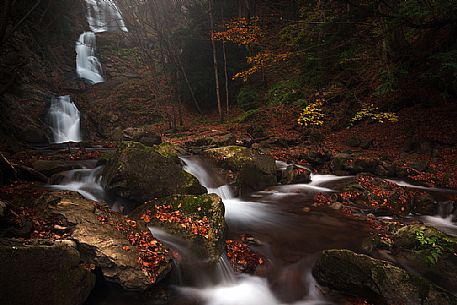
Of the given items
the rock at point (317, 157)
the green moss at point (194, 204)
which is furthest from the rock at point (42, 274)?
the rock at point (317, 157)

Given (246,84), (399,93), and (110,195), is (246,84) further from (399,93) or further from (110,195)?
(110,195)

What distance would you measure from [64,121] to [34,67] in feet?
20.6

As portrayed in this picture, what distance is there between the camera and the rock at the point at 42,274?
3.17 m

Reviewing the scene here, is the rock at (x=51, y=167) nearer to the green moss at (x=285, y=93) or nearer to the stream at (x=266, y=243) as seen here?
the stream at (x=266, y=243)

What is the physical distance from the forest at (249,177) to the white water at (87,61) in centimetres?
491

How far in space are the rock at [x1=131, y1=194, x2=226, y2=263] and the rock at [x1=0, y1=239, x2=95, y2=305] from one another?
2.00 m

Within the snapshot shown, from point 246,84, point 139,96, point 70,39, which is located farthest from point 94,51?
point 246,84

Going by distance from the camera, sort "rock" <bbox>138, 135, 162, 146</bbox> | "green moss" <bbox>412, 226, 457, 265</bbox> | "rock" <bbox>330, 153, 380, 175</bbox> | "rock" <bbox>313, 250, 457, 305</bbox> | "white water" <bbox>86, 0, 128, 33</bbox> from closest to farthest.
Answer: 1. "rock" <bbox>313, 250, 457, 305</bbox>
2. "green moss" <bbox>412, 226, 457, 265</bbox>
3. "rock" <bbox>330, 153, 380, 175</bbox>
4. "rock" <bbox>138, 135, 162, 146</bbox>
5. "white water" <bbox>86, 0, 128, 33</bbox>

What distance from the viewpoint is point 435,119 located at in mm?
11141

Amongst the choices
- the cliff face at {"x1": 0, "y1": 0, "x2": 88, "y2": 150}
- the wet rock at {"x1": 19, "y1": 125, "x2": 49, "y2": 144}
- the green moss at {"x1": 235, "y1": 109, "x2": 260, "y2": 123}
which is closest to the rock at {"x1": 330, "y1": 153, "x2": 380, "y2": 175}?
the green moss at {"x1": 235, "y1": 109, "x2": 260, "y2": 123}

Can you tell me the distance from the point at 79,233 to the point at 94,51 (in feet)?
102

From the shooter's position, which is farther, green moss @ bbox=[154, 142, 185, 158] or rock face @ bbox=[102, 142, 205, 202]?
green moss @ bbox=[154, 142, 185, 158]

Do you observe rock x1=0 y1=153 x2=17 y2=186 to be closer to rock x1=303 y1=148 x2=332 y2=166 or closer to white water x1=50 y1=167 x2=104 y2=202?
white water x1=50 y1=167 x2=104 y2=202

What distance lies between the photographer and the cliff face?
38.3 feet
